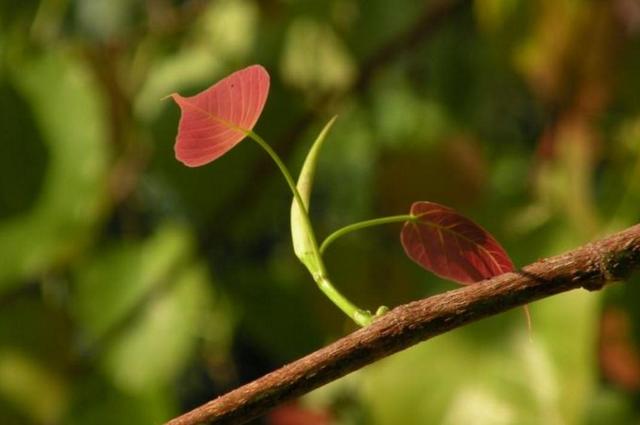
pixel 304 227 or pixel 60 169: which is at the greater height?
pixel 60 169

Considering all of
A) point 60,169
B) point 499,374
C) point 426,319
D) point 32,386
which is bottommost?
point 426,319

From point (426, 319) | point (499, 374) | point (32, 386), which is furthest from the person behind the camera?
point (32, 386)

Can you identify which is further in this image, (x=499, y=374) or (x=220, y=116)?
(x=499, y=374)

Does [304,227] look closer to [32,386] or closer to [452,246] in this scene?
[452,246]

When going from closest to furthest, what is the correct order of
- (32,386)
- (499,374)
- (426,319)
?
(426,319), (499,374), (32,386)

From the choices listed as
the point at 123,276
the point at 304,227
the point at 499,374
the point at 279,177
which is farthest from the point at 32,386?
the point at 304,227

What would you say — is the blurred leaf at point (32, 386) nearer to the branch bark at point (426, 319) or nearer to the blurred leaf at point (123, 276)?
the blurred leaf at point (123, 276)

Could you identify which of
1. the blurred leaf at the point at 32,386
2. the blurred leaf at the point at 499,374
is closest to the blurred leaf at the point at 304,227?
the blurred leaf at the point at 499,374

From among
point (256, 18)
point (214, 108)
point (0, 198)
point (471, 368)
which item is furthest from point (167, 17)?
point (214, 108)

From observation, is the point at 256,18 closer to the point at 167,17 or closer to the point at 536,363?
the point at 167,17
